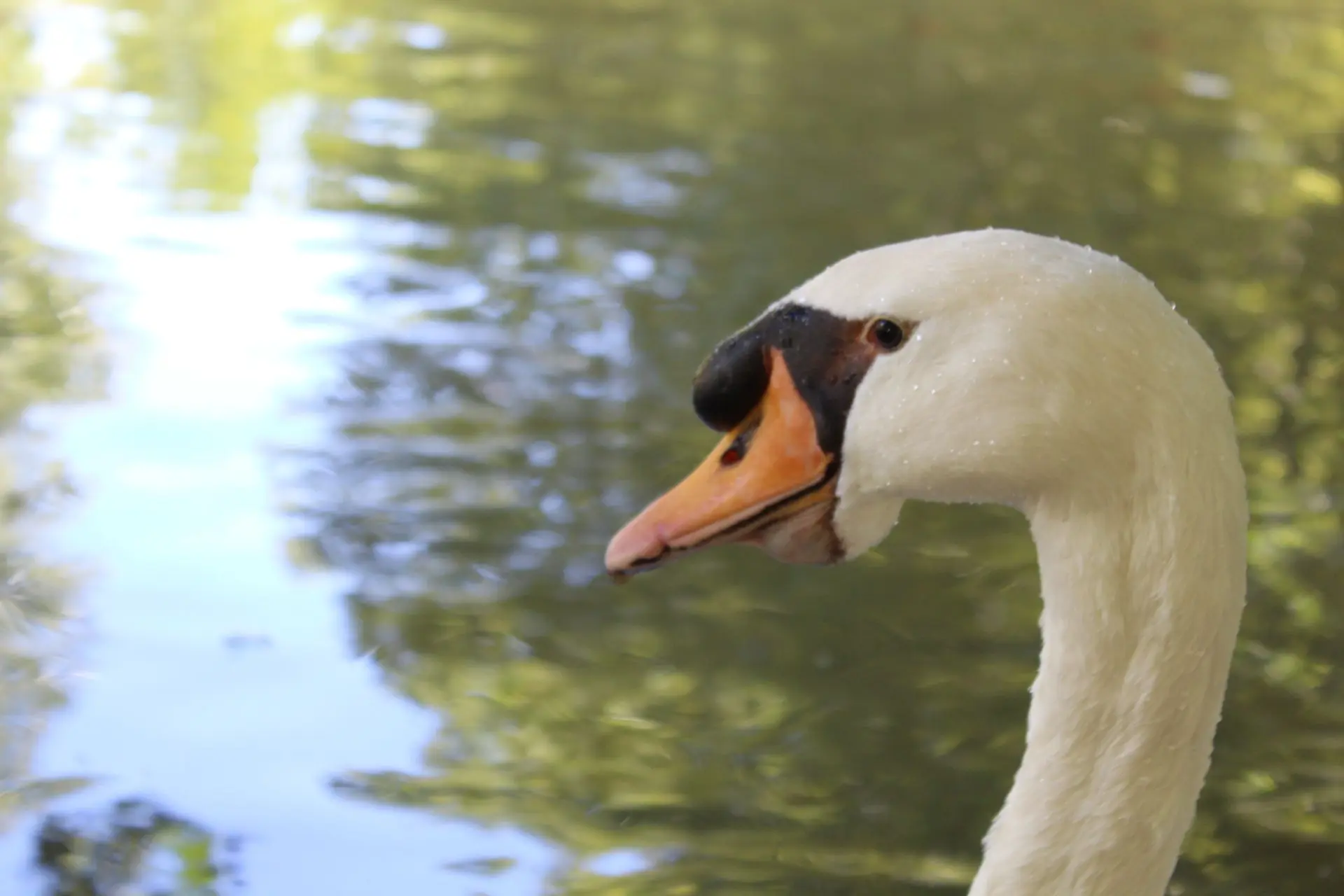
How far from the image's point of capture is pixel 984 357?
1.55m

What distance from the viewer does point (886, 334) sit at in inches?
63.6

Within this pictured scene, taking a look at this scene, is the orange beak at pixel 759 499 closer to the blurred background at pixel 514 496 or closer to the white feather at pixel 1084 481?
the white feather at pixel 1084 481

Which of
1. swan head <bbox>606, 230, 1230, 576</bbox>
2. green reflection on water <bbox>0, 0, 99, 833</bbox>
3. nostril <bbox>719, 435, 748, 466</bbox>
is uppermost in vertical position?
swan head <bbox>606, 230, 1230, 576</bbox>

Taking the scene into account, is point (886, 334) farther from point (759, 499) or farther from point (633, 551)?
point (633, 551)

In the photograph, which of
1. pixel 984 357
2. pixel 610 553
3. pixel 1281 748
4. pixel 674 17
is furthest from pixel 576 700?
pixel 674 17

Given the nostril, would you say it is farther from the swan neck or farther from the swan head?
the swan neck

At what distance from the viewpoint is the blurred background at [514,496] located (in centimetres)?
339

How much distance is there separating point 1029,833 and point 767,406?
18.6 inches

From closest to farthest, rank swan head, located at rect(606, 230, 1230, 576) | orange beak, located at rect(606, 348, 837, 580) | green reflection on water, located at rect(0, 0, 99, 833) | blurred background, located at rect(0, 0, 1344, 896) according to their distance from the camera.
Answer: swan head, located at rect(606, 230, 1230, 576)
orange beak, located at rect(606, 348, 837, 580)
blurred background, located at rect(0, 0, 1344, 896)
green reflection on water, located at rect(0, 0, 99, 833)

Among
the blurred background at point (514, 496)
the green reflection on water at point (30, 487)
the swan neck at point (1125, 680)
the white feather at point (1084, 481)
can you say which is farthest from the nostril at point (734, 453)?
the green reflection on water at point (30, 487)

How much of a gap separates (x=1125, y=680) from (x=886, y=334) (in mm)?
375

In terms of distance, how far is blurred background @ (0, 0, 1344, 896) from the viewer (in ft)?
11.1

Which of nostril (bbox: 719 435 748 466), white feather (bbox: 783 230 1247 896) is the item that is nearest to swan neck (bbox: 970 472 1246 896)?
white feather (bbox: 783 230 1247 896)

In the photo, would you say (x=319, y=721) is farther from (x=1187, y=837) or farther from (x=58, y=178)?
(x=58, y=178)
